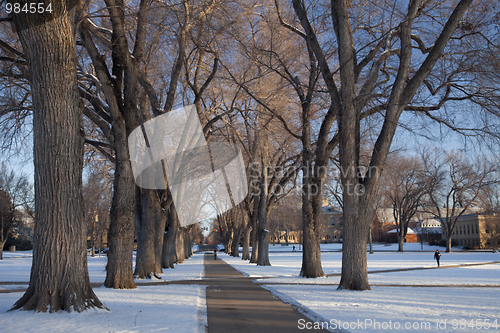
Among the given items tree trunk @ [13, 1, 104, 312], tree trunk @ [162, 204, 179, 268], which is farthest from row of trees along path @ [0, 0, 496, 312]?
tree trunk @ [162, 204, 179, 268]

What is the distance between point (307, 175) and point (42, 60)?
12.1 m

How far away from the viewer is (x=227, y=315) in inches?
328

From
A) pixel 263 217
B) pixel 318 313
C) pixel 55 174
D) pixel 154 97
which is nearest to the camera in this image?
pixel 55 174

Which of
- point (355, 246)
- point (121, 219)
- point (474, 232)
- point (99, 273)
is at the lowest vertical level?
point (474, 232)

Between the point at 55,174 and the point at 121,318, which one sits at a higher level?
the point at 55,174

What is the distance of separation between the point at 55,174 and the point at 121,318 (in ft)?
10.0

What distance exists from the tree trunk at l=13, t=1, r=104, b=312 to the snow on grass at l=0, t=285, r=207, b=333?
15.4 inches

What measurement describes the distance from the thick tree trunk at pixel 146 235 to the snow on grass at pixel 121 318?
22.2 feet

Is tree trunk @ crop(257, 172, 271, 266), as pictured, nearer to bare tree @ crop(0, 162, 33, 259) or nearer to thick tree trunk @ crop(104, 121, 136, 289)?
thick tree trunk @ crop(104, 121, 136, 289)

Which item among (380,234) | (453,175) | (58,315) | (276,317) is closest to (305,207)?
(276,317)

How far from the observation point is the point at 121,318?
24.1 feet

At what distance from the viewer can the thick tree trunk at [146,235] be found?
643 inches
